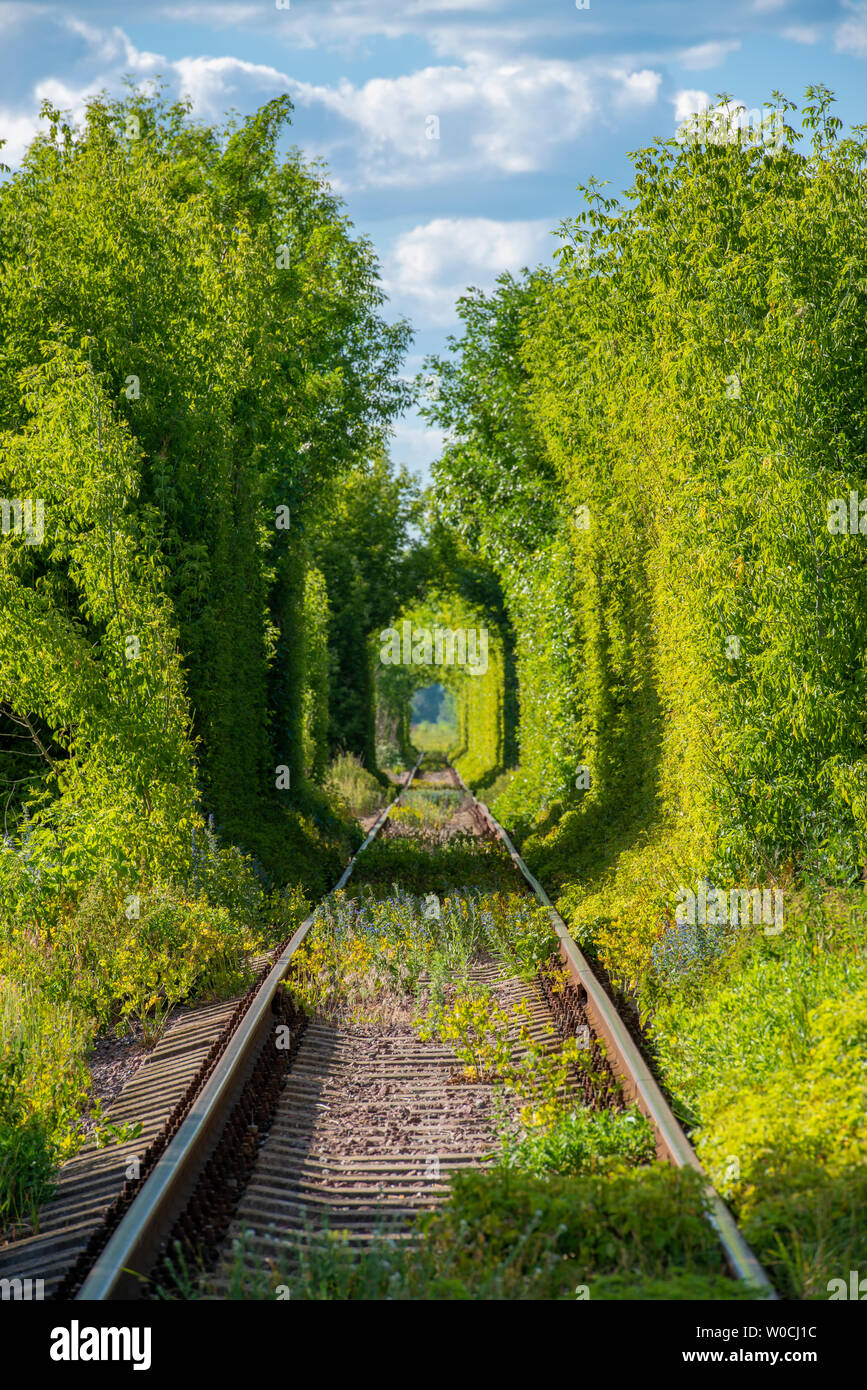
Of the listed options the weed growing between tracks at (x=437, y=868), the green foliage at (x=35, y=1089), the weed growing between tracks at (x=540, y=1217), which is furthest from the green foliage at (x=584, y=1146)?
the weed growing between tracks at (x=437, y=868)

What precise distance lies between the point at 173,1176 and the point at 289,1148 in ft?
3.31

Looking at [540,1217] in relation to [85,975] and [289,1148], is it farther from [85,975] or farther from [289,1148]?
[85,975]

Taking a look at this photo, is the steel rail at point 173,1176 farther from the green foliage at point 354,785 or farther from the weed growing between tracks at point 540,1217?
→ the green foliage at point 354,785

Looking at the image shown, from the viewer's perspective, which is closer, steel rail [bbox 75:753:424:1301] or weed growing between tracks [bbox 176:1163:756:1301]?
weed growing between tracks [bbox 176:1163:756:1301]

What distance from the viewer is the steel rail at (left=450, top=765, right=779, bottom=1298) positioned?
13.1 feet

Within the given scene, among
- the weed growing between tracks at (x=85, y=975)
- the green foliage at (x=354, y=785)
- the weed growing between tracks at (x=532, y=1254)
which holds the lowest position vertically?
the weed growing between tracks at (x=532, y=1254)

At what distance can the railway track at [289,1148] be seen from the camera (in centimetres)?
442

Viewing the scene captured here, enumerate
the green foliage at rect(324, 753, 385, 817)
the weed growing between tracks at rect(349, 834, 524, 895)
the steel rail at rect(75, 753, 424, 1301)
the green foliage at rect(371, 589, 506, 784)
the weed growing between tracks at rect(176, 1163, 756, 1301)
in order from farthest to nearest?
1. the green foliage at rect(371, 589, 506, 784)
2. the green foliage at rect(324, 753, 385, 817)
3. the weed growing between tracks at rect(349, 834, 524, 895)
4. the steel rail at rect(75, 753, 424, 1301)
5. the weed growing between tracks at rect(176, 1163, 756, 1301)

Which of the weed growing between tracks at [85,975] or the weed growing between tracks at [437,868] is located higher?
the weed growing between tracks at [437,868]

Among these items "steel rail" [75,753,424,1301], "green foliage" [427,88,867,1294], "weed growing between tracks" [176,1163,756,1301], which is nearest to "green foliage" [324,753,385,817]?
"green foliage" [427,88,867,1294]

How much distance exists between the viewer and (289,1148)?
573cm

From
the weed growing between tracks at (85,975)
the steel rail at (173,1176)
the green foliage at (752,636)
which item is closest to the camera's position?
the steel rail at (173,1176)

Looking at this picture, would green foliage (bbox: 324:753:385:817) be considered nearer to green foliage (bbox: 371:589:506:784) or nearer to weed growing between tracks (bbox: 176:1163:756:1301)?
green foliage (bbox: 371:589:506:784)

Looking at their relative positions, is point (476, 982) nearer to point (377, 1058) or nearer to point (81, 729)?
point (377, 1058)
